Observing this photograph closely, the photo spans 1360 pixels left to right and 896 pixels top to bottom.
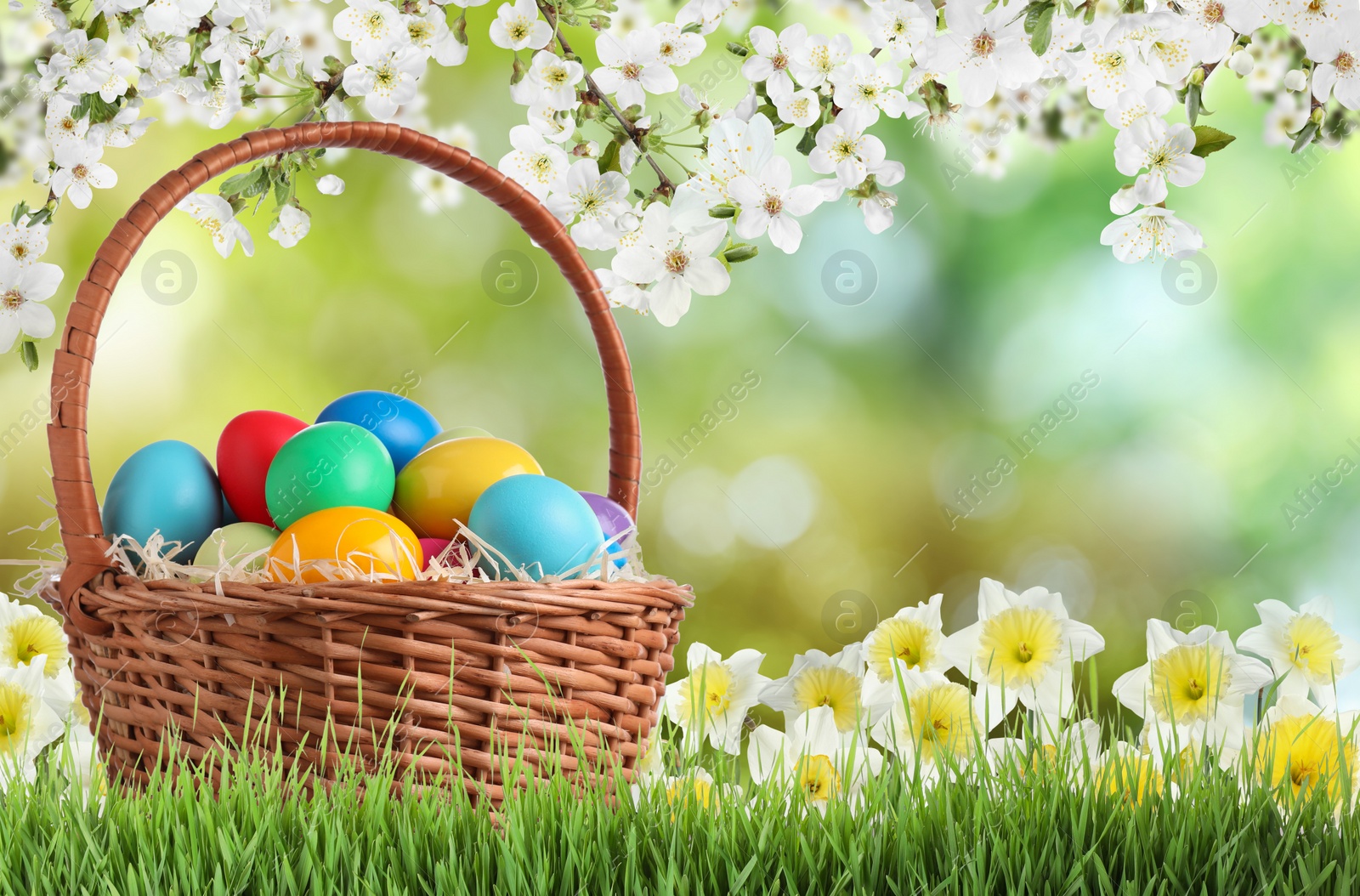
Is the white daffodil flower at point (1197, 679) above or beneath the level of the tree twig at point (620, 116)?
beneath

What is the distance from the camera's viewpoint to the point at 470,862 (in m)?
0.90

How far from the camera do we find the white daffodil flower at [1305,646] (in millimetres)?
1481

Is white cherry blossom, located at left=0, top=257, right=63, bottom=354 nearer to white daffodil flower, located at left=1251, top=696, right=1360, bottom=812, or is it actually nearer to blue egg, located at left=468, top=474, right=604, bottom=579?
Result: blue egg, located at left=468, top=474, right=604, bottom=579

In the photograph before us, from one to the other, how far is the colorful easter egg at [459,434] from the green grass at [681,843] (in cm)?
52

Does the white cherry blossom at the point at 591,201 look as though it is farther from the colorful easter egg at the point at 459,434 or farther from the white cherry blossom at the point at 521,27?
the colorful easter egg at the point at 459,434

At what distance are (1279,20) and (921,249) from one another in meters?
1.37

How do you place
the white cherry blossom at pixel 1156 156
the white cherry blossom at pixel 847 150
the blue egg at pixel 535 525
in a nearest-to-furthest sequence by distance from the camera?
the blue egg at pixel 535 525 → the white cherry blossom at pixel 1156 156 → the white cherry blossom at pixel 847 150

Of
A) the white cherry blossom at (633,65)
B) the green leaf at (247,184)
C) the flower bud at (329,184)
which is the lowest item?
the green leaf at (247,184)

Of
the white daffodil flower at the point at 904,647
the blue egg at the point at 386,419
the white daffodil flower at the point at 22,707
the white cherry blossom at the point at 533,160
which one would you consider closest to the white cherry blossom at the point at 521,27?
the white cherry blossom at the point at 533,160

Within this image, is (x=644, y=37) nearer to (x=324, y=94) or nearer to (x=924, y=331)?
(x=324, y=94)

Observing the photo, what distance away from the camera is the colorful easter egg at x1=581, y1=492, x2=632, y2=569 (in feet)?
4.59

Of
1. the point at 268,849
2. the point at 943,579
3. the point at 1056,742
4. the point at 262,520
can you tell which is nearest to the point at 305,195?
the point at 262,520

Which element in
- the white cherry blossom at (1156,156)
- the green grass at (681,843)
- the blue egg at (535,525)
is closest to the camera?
the green grass at (681,843)

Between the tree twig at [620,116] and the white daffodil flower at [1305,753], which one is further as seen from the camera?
the tree twig at [620,116]
